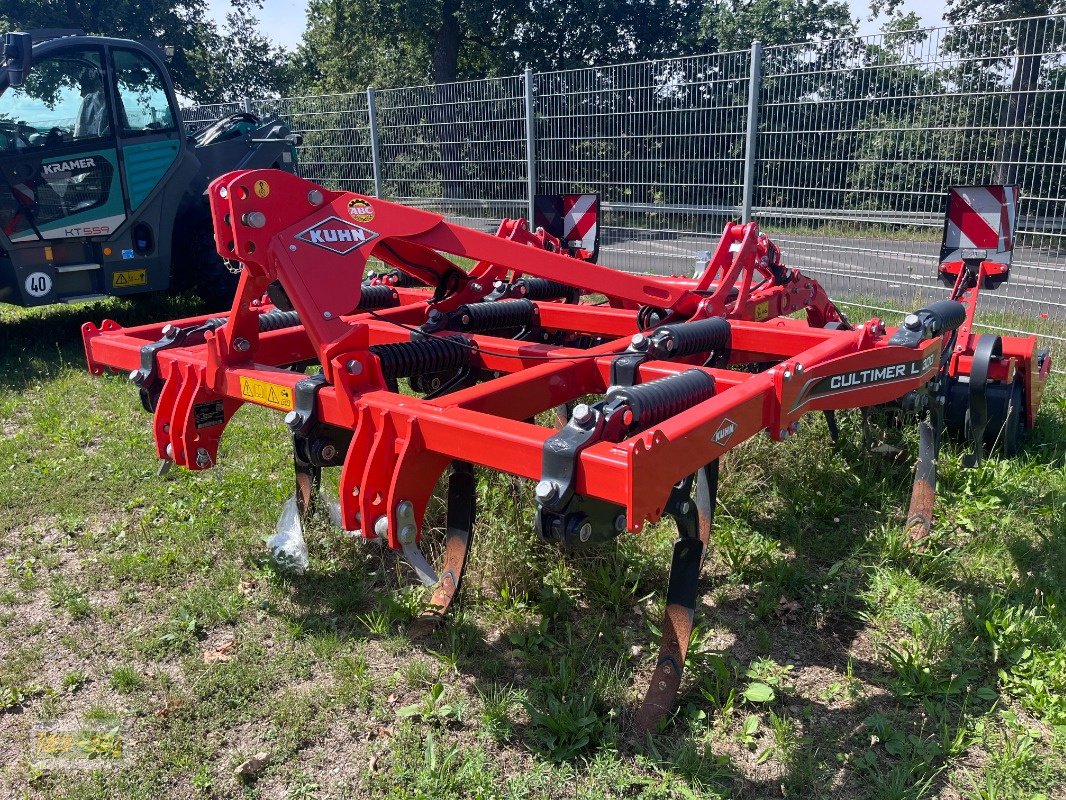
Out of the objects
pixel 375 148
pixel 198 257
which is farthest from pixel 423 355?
pixel 375 148

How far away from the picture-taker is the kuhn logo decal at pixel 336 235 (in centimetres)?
278

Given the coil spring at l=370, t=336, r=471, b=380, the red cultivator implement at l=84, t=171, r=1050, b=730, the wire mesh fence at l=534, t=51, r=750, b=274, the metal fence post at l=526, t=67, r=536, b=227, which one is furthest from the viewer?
the metal fence post at l=526, t=67, r=536, b=227

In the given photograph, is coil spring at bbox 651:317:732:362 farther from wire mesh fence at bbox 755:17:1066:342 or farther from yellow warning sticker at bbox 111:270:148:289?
yellow warning sticker at bbox 111:270:148:289

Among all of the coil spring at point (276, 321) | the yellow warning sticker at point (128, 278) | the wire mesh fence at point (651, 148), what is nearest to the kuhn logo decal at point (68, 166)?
the yellow warning sticker at point (128, 278)

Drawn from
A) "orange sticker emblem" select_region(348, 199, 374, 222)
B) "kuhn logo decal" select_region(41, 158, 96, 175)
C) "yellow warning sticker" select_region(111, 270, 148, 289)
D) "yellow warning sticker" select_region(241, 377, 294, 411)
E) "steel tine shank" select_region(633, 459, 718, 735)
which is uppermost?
"kuhn logo decal" select_region(41, 158, 96, 175)

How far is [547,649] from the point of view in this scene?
3.08 metres

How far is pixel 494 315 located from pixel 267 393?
142 cm

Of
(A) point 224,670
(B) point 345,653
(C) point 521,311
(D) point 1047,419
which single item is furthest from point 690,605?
(D) point 1047,419

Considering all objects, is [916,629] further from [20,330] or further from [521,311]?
[20,330]

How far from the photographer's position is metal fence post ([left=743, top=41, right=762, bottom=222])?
7.32 metres

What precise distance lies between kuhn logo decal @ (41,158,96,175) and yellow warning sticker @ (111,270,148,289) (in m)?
0.83

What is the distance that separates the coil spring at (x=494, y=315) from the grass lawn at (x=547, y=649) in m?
0.71

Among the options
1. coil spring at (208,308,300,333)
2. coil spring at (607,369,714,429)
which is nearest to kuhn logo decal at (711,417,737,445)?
coil spring at (607,369,714,429)

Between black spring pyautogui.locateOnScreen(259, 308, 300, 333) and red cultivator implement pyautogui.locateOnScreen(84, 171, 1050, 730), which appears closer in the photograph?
red cultivator implement pyautogui.locateOnScreen(84, 171, 1050, 730)
